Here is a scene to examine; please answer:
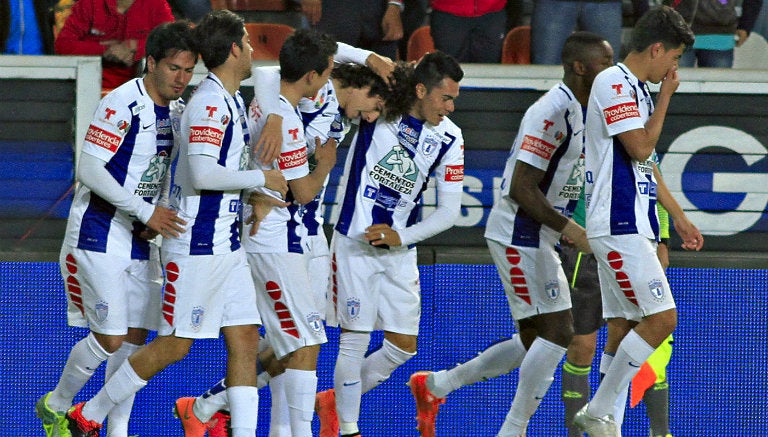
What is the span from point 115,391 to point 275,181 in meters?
1.26

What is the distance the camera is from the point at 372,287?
20.4 feet

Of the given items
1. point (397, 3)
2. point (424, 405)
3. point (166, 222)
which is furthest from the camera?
point (397, 3)

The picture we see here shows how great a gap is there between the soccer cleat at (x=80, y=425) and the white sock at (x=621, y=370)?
7.90 feet

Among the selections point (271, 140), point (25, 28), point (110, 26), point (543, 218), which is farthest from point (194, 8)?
point (543, 218)

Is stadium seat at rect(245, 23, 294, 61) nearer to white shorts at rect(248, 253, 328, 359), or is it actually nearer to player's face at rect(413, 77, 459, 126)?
player's face at rect(413, 77, 459, 126)

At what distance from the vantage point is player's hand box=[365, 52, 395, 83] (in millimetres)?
6062

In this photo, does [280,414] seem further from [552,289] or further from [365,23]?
[365,23]

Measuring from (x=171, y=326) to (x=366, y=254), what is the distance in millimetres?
1174

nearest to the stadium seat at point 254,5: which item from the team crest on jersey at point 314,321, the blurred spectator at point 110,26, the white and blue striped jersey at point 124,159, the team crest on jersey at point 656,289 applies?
the blurred spectator at point 110,26

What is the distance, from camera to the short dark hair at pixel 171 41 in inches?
218

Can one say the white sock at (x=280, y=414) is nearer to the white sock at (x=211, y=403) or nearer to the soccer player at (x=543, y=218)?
the white sock at (x=211, y=403)

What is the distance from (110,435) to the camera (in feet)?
20.2

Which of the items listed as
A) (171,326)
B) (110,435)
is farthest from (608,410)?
(110,435)

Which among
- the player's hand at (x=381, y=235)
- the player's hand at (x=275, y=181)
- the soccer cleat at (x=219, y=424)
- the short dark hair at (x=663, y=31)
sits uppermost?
the short dark hair at (x=663, y=31)
